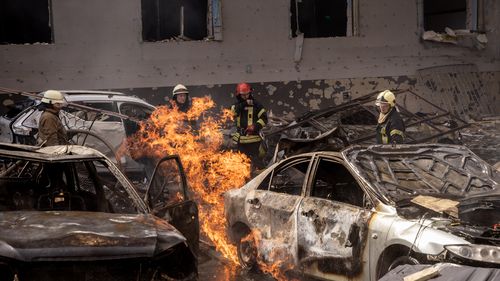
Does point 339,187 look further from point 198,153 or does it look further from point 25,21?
point 25,21

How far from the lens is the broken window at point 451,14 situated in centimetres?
1920

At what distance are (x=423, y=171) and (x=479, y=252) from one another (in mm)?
2312

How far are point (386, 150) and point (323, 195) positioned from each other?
1.09 m

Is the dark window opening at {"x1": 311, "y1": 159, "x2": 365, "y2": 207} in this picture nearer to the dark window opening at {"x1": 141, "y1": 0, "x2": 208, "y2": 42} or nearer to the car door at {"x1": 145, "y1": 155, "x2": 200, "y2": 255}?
the car door at {"x1": 145, "y1": 155, "x2": 200, "y2": 255}

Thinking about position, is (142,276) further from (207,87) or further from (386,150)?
(207,87)

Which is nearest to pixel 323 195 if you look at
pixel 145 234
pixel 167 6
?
pixel 145 234

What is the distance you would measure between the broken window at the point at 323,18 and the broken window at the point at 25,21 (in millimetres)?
6516

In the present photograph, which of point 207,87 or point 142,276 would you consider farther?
point 207,87

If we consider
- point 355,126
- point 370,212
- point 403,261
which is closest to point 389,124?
point 355,126

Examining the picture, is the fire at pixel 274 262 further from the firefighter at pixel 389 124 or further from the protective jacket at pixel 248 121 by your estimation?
the protective jacket at pixel 248 121

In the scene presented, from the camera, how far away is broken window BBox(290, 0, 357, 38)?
59.9ft

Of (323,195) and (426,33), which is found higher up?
(426,33)

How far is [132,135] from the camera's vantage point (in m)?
12.2

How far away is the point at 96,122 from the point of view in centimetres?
1219
